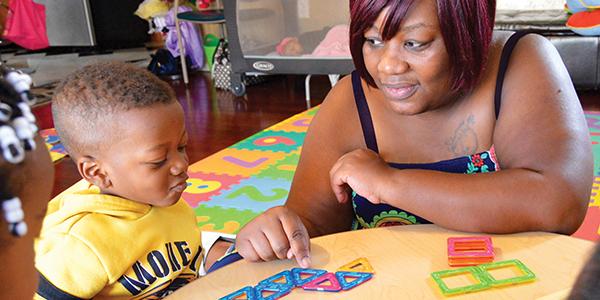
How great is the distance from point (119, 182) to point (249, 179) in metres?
1.77

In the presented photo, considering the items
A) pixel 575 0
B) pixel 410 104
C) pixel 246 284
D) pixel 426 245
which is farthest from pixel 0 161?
pixel 575 0

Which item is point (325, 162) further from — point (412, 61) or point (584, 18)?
point (584, 18)

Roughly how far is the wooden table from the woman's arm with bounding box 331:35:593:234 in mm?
32

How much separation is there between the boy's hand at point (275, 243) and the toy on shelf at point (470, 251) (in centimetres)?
20

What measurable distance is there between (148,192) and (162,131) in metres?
0.11

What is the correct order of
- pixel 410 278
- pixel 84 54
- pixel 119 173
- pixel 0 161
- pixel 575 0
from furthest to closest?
pixel 84 54
pixel 575 0
pixel 119 173
pixel 410 278
pixel 0 161

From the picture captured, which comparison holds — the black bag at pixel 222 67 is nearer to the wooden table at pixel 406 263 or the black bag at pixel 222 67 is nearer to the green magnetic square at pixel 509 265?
the wooden table at pixel 406 263

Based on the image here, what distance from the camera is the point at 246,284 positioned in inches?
31.6

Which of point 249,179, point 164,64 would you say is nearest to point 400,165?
point 249,179

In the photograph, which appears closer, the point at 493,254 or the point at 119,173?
the point at 493,254

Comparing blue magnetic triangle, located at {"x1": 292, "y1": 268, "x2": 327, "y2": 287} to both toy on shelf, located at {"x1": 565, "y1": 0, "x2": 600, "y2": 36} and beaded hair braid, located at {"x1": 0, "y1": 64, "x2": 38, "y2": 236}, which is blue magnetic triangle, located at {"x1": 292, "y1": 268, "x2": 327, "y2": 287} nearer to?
beaded hair braid, located at {"x1": 0, "y1": 64, "x2": 38, "y2": 236}

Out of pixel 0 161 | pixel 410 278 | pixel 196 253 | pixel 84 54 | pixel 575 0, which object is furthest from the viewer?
pixel 84 54

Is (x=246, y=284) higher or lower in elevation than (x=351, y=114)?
lower

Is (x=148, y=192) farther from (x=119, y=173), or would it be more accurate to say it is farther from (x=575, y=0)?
(x=575, y=0)
